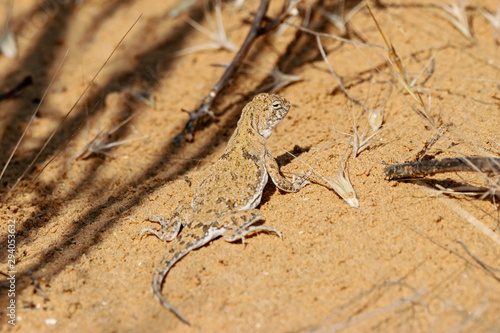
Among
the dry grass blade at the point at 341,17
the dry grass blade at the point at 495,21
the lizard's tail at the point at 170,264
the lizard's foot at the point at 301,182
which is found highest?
the dry grass blade at the point at 341,17

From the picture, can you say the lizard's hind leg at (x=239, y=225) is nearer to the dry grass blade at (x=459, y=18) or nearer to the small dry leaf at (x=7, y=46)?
the dry grass blade at (x=459, y=18)

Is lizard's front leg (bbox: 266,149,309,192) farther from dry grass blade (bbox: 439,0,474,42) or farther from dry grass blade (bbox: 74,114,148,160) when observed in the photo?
dry grass blade (bbox: 439,0,474,42)

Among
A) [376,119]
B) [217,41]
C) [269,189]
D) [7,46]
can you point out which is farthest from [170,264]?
[7,46]

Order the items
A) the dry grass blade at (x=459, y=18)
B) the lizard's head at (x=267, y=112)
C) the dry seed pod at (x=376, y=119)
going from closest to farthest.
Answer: the lizard's head at (x=267, y=112)
the dry seed pod at (x=376, y=119)
the dry grass blade at (x=459, y=18)

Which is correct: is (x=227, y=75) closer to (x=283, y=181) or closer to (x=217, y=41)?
(x=217, y=41)

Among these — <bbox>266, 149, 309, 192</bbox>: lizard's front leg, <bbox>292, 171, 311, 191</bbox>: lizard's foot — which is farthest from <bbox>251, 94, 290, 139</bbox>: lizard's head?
<bbox>292, 171, 311, 191</bbox>: lizard's foot

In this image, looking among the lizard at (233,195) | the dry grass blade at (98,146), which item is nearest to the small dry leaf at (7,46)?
the dry grass blade at (98,146)

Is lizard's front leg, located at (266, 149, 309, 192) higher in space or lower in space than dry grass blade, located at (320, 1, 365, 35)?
lower
